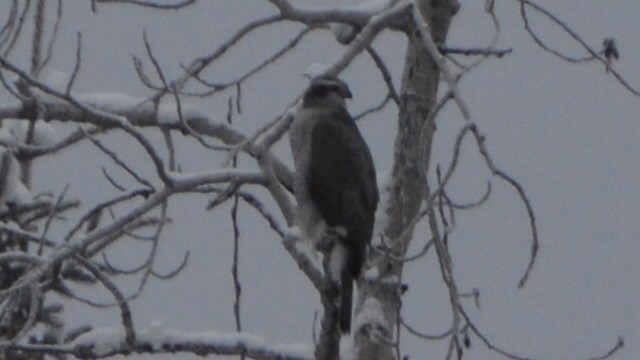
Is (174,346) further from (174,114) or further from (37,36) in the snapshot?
(37,36)

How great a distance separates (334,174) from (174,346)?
146cm

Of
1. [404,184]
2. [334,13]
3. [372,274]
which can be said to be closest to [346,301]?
[372,274]

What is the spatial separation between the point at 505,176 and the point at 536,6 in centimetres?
173

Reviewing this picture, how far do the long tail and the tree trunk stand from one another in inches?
1.8

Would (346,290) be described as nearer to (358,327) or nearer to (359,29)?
(358,327)

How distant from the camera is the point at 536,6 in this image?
6461mm

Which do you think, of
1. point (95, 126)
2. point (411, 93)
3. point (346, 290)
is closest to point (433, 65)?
point (411, 93)

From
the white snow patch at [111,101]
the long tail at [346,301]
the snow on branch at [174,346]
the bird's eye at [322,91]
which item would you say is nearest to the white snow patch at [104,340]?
the snow on branch at [174,346]

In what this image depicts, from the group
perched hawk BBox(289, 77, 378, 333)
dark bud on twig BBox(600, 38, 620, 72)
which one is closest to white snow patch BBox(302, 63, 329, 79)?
perched hawk BBox(289, 77, 378, 333)

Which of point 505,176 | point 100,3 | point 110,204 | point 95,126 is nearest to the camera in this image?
point 505,176

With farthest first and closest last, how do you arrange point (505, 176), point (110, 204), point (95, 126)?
point (95, 126), point (110, 204), point (505, 176)

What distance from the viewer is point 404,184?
6.43m

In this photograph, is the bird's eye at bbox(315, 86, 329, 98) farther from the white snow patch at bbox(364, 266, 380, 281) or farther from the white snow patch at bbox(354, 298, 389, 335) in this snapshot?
the white snow patch at bbox(354, 298, 389, 335)

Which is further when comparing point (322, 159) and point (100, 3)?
point (322, 159)
